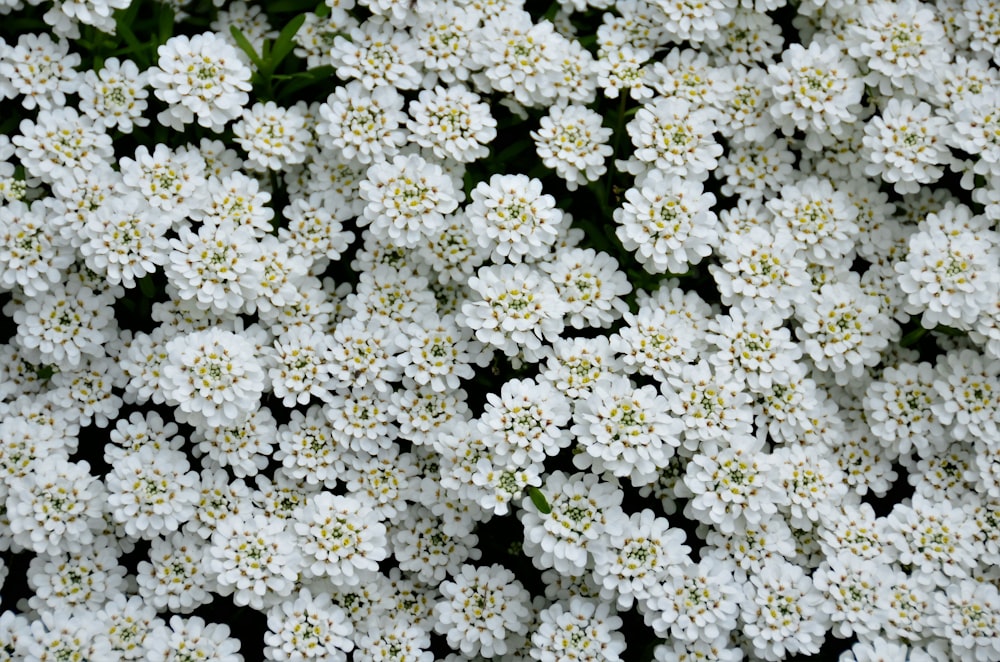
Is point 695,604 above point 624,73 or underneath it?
underneath

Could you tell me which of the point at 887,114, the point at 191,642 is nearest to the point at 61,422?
the point at 191,642

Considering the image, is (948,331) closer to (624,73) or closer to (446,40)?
(624,73)

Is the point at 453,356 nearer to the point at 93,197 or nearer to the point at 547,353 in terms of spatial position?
the point at 547,353

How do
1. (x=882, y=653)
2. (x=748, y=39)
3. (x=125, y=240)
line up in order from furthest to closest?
(x=748, y=39) < (x=125, y=240) < (x=882, y=653)

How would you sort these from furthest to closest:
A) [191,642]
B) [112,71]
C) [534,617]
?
[112,71], [534,617], [191,642]

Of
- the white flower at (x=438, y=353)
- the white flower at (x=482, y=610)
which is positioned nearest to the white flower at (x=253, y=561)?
the white flower at (x=482, y=610)

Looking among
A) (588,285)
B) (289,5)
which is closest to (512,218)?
(588,285)
